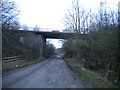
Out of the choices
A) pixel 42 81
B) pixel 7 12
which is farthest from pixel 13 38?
pixel 42 81

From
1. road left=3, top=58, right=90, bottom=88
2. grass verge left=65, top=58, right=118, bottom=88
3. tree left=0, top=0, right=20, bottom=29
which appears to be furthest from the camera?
tree left=0, top=0, right=20, bottom=29

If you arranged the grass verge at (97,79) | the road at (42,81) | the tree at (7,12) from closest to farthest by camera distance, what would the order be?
the grass verge at (97,79), the road at (42,81), the tree at (7,12)

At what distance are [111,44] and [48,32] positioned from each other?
48012 mm

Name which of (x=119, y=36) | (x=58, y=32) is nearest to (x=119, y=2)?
(x=119, y=36)

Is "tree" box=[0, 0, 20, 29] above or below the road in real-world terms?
above

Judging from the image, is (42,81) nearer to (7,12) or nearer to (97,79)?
(97,79)

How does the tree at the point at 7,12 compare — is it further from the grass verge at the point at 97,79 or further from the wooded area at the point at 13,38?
the grass verge at the point at 97,79

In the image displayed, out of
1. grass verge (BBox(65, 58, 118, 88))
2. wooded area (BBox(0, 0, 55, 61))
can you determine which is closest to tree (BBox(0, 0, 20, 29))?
wooded area (BBox(0, 0, 55, 61))

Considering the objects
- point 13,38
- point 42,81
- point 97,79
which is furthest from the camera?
point 13,38

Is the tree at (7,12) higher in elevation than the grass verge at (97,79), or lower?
higher

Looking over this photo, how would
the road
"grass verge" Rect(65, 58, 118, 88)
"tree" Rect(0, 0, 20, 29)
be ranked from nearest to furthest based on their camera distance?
"grass verge" Rect(65, 58, 118, 88), the road, "tree" Rect(0, 0, 20, 29)

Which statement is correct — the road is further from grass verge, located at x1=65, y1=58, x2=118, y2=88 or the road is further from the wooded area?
the wooded area

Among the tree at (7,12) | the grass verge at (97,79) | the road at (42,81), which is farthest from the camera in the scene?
Result: the tree at (7,12)

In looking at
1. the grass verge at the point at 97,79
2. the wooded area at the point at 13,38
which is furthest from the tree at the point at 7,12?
the grass verge at the point at 97,79
